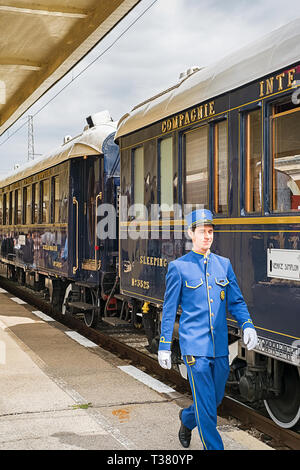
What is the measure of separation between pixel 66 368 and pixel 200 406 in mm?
3835

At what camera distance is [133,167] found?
26.9 feet

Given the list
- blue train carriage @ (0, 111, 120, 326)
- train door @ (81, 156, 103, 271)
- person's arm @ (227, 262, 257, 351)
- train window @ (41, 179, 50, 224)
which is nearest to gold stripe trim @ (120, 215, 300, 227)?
person's arm @ (227, 262, 257, 351)

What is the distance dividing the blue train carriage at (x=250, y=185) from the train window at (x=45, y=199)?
6.34 meters

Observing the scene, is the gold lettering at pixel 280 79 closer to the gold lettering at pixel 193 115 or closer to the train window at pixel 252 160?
the train window at pixel 252 160

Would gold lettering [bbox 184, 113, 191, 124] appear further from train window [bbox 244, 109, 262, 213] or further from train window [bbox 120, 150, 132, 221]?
train window [bbox 120, 150, 132, 221]

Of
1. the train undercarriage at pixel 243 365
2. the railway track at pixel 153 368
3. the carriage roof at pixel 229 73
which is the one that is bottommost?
the railway track at pixel 153 368

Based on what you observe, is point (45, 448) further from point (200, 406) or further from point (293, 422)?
point (293, 422)

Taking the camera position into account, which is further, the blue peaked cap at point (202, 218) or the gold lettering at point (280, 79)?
the gold lettering at point (280, 79)

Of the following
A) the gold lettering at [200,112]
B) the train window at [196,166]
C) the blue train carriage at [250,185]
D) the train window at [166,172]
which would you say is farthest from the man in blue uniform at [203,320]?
the train window at [166,172]

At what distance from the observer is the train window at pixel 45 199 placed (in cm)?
1336

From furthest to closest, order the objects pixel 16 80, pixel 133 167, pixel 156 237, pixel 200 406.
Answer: pixel 16 80 → pixel 133 167 → pixel 156 237 → pixel 200 406

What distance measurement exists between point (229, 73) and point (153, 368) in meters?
3.99

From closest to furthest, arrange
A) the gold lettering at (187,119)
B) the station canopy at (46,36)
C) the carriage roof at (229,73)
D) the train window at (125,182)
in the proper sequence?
the carriage roof at (229,73), the gold lettering at (187,119), the train window at (125,182), the station canopy at (46,36)
